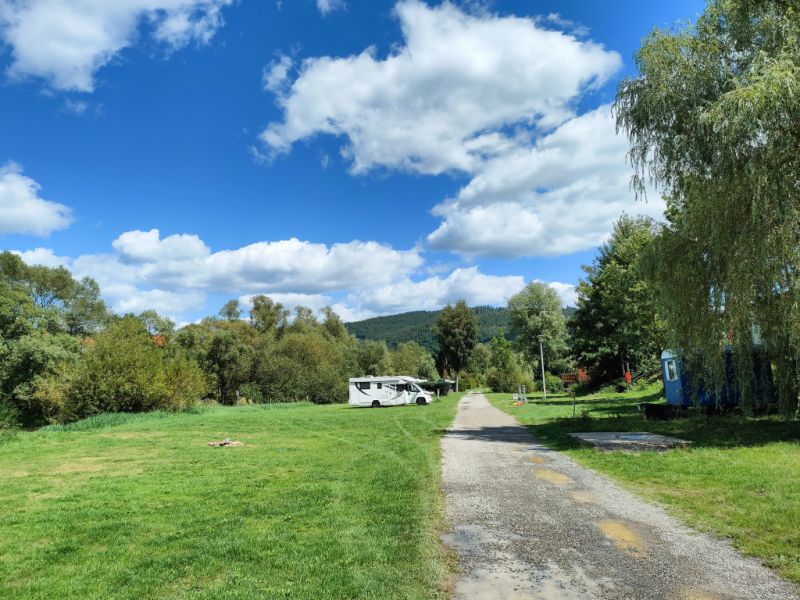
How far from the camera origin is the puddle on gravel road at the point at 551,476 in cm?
849

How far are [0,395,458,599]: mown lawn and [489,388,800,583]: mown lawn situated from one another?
10.2 ft

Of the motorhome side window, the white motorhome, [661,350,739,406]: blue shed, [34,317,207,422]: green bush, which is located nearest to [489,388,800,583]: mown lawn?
[661,350,739,406]: blue shed

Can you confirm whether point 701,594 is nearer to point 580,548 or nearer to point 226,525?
point 580,548

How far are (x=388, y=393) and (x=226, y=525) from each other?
3285 centimetres

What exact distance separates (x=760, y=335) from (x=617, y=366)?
3117 cm

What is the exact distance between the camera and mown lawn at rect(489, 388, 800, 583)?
5.38 metres

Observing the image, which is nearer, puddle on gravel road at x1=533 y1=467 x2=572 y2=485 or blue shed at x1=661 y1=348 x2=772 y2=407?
puddle on gravel road at x1=533 y1=467 x2=572 y2=485

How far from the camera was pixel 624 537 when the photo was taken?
18.0ft

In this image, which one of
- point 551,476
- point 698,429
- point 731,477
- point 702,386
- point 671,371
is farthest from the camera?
point 671,371

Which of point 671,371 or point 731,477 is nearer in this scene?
point 731,477

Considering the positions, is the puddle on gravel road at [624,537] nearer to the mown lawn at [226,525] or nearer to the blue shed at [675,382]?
the mown lawn at [226,525]

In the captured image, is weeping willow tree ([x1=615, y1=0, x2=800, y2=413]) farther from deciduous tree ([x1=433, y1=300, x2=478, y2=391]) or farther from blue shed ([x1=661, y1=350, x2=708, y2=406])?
deciduous tree ([x1=433, y1=300, x2=478, y2=391])

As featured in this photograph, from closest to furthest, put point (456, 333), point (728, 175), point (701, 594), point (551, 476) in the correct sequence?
point (701, 594) < point (551, 476) < point (728, 175) < point (456, 333)

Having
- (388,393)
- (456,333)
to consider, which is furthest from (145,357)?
(456,333)
